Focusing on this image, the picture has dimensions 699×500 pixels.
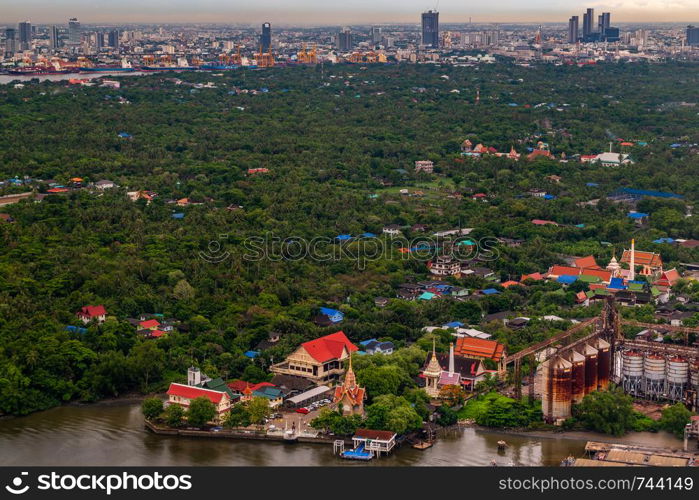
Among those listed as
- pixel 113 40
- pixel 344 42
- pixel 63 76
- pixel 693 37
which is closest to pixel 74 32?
pixel 113 40

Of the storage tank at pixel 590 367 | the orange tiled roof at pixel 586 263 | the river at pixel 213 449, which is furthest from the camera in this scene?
the orange tiled roof at pixel 586 263

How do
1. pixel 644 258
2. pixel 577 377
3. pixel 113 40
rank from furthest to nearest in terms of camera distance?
pixel 113 40, pixel 644 258, pixel 577 377

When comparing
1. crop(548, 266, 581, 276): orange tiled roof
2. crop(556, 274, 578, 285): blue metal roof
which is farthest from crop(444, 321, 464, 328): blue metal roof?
crop(548, 266, 581, 276): orange tiled roof

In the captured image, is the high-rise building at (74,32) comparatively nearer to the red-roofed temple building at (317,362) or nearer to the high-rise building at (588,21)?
the high-rise building at (588,21)

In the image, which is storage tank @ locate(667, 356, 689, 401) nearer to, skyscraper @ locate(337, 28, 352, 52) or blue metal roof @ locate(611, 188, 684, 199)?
blue metal roof @ locate(611, 188, 684, 199)

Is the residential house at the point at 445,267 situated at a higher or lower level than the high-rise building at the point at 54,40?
lower

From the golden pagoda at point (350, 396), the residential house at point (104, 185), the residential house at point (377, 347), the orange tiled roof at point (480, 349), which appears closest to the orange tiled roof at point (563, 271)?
the orange tiled roof at point (480, 349)

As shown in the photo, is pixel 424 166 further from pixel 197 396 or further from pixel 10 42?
pixel 10 42
